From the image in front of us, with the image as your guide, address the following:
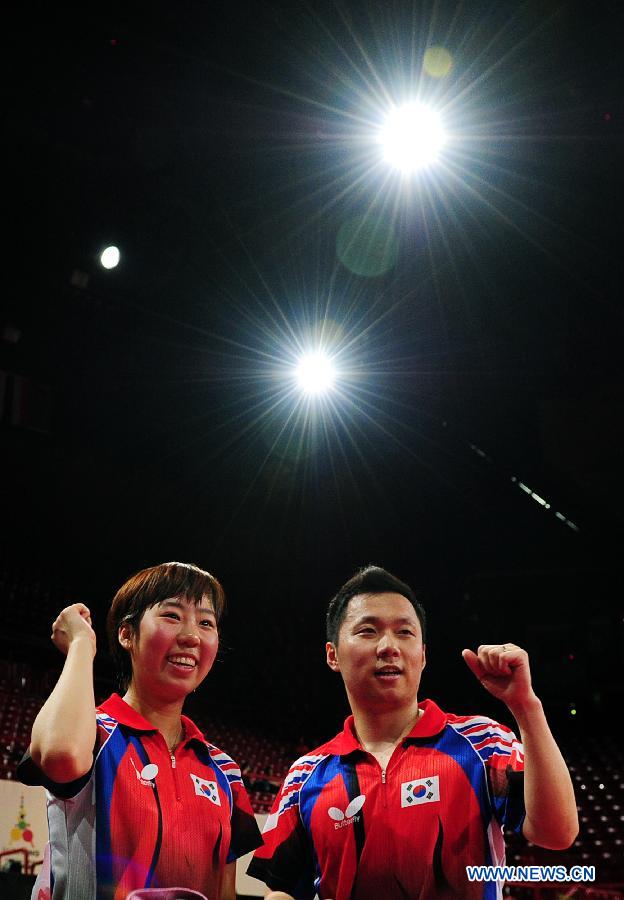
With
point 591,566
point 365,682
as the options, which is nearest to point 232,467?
point 591,566

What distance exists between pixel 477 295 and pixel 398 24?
3801 millimetres

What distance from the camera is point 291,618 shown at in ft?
54.8

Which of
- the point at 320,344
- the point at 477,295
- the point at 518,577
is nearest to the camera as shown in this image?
the point at 477,295

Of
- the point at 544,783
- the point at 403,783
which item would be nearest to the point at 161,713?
the point at 403,783

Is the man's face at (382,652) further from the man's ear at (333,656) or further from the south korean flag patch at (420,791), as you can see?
the south korean flag patch at (420,791)

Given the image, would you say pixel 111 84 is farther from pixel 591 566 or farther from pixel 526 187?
pixel 591 566

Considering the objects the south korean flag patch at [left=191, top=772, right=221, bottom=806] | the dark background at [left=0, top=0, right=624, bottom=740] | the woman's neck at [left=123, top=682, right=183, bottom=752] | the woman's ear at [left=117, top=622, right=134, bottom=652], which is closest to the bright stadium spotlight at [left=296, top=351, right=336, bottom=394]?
the dark background at [left=0, top=0, right=624, bottom=740]

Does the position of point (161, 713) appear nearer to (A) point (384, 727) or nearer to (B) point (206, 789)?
(B) point (206, 789)

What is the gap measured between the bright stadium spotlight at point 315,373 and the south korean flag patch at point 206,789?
10.3 metres

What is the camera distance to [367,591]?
238cm

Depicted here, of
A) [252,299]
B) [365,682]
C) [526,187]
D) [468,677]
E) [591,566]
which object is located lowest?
[365,682]

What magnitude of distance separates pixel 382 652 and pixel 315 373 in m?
10.7

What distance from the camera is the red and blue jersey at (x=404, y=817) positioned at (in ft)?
6.47

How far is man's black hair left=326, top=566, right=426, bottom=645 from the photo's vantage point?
2.38 m
